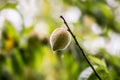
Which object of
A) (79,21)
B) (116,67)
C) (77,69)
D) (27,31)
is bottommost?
(116,67)

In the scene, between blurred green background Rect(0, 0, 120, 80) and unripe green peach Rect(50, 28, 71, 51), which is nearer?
unripe green peach Rect(50, 28, 71, 51)

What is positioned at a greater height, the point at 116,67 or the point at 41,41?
the point at 41,41

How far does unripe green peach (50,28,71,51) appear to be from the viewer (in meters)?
0.85

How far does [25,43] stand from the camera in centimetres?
165

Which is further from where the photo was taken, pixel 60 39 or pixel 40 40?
pixel 40 40

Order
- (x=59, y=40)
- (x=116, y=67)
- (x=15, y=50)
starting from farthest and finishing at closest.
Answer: (x=15, y=50), (x=116, y=67), (x=59, y=40)

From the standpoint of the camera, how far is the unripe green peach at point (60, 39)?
0.85 m

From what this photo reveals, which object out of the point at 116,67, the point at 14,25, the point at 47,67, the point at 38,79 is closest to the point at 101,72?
the point at 116,67

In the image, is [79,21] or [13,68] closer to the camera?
[13,68]

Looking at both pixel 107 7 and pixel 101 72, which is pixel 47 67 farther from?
pixel 101 72

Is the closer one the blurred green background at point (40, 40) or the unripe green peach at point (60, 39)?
the unripe green peach at point (60, 39)

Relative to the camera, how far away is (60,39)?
0.86 meters

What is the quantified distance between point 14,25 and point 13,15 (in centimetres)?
4

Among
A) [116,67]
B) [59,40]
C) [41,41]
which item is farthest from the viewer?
[41,41]
